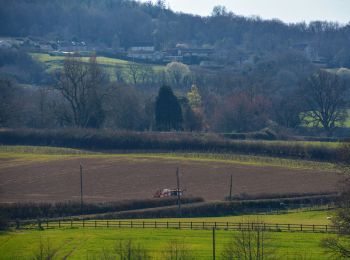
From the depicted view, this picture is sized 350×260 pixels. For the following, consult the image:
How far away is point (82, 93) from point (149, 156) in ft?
60.0

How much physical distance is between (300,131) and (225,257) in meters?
61.0

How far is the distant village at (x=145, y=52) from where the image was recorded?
153 meters

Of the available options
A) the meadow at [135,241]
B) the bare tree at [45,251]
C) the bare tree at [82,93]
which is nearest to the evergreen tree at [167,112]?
the bare tree at [82,93]

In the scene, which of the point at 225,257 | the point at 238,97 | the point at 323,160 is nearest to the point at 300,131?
the point at 238,97

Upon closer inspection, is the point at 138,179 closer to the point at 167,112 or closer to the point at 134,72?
the point at 167,112

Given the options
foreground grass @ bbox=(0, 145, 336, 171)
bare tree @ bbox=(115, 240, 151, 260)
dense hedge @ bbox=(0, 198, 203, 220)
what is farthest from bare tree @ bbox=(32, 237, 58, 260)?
foreground grass @ bbox=(0, 145, 336, 171)

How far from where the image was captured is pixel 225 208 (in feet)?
189

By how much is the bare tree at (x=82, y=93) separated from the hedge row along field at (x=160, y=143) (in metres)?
8.06

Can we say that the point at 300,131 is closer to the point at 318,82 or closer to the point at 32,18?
the point at 318,82

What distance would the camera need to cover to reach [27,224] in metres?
52.0

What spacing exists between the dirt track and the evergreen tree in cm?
1794

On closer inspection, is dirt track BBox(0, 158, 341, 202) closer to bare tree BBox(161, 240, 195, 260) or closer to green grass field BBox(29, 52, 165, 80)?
bare tree BBox(161, 240, 195, 260)

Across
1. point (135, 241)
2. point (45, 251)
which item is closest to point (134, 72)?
point (135, 241)

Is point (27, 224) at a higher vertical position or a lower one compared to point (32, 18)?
lower
